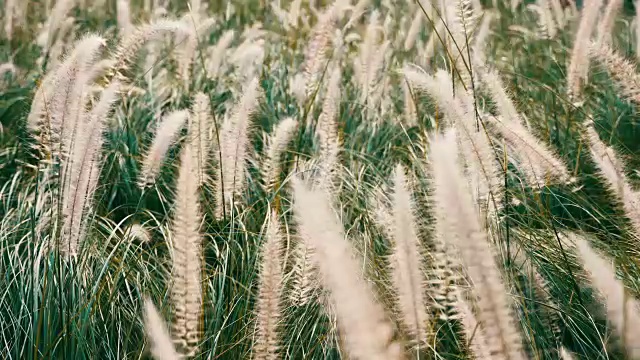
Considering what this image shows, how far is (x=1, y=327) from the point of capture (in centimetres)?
162

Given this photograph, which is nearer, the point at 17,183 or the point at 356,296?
the point at 356,296

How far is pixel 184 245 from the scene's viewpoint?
111 centimetres

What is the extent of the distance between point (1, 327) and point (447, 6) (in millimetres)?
1361

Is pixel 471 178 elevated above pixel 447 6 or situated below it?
below

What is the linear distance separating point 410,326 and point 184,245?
0.39 meters

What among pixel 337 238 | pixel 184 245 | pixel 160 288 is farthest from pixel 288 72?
pixel 337 238

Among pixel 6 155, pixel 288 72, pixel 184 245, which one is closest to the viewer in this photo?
pixel 184 245

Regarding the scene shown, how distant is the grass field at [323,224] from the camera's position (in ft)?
2.95

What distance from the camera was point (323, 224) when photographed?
2.28 ft

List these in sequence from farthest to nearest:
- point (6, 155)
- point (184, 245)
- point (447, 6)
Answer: point (6, 155)
point (447, 6)
point (184, 245)

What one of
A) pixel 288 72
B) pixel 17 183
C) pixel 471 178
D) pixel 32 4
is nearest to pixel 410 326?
pixel 471 178

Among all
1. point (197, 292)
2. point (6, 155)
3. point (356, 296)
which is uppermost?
point (356, 296)

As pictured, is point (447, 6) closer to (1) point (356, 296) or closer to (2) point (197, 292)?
(2) point (197, 292)

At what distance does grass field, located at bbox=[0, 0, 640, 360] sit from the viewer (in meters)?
0.90
